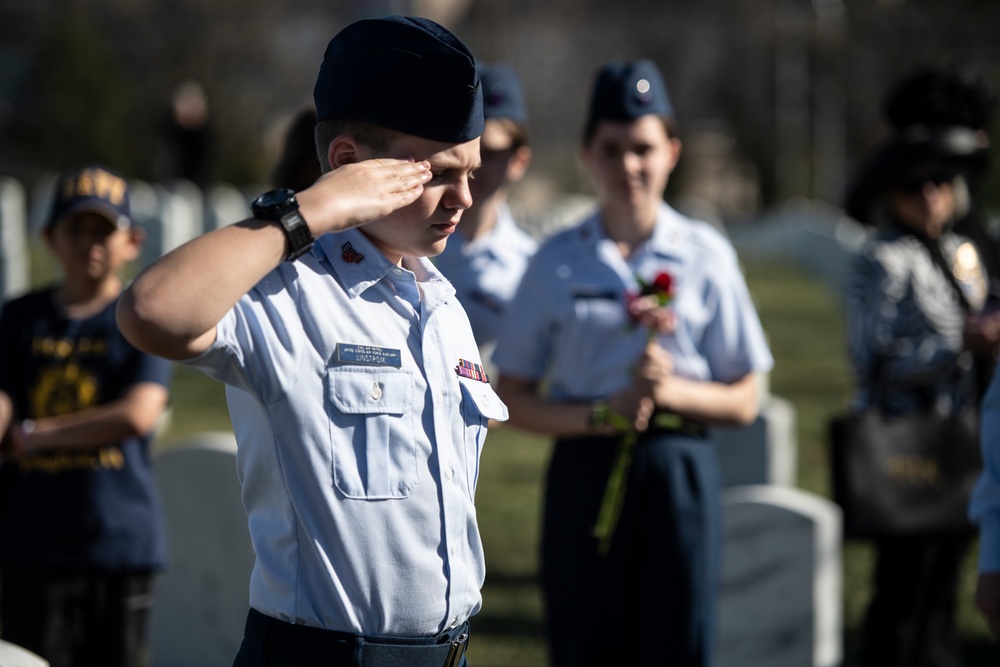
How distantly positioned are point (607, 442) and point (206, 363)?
192 cm

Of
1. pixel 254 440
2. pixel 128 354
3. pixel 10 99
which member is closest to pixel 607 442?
pixel 128 354

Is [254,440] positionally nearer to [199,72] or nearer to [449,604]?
[449,604]

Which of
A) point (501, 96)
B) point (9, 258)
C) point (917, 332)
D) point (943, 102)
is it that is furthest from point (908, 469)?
point (9, 258)

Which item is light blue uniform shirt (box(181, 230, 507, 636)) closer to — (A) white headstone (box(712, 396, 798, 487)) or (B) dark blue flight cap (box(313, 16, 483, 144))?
(B) dark blue flight cap (box(313, 16, 483, 144))

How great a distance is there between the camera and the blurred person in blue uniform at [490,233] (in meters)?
4.34

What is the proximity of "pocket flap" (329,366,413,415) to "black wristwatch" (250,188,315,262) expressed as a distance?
0.25 m

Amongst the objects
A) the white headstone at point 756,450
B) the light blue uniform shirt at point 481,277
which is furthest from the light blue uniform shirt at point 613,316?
the white headstone at point 756,450

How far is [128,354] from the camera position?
4203 millimetres

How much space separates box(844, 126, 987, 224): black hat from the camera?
193 inches

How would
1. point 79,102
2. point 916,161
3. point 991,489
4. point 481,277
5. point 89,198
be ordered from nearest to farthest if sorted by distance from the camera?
point 991,489, point 89,198, point 481,277, point 916,161, point 79,102

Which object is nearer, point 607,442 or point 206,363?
point 206,363

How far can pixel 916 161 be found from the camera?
489 centimetres

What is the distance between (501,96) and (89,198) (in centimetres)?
138

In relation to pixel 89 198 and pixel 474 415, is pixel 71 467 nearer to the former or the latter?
pixel 89 198
